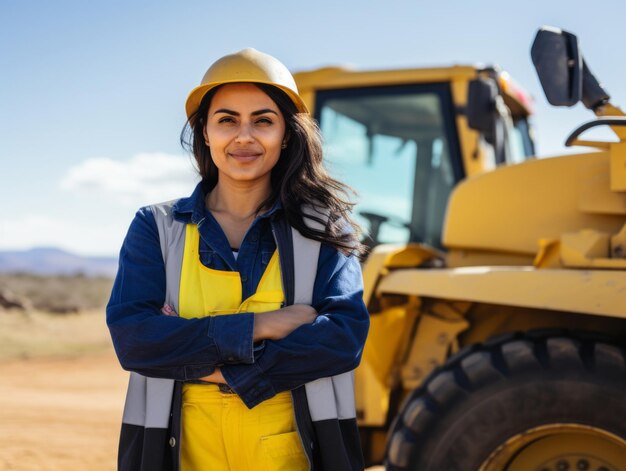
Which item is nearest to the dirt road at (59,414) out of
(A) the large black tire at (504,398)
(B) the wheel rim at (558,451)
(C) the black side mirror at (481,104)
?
(A) the large black tire at (504,398)

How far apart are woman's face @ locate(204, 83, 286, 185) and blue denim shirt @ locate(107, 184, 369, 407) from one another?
139 mm

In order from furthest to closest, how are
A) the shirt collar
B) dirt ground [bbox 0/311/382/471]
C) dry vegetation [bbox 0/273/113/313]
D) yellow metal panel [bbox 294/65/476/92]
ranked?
dry vegetation [bbox 0/273/113/313] < dirt ground [bbox 0/311/382/471] < yellow metal panel [bbox 294/65/476/92] < the shirt collar

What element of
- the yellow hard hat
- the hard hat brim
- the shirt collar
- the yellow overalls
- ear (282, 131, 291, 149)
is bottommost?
the yellow overalls

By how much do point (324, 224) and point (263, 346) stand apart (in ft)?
1.38

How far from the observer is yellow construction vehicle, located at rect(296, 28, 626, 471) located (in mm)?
3521

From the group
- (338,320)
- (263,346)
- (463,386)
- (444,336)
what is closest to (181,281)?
(263,346)

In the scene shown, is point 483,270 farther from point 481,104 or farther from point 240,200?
point 240,200

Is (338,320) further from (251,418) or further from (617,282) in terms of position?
(617,282)

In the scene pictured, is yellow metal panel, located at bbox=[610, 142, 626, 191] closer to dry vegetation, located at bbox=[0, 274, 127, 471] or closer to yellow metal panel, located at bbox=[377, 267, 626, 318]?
yellow metal panel, located at bbox=[377, 267, 626, 318]

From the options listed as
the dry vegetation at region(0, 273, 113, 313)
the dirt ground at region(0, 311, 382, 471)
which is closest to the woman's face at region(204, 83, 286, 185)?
the dirt ground at region(0, 311, 382, 471)

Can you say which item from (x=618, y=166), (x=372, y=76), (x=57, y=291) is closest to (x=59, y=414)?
(x=372, y=76)

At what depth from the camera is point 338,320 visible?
7.82 feet

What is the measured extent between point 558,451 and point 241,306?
1878 millimetres

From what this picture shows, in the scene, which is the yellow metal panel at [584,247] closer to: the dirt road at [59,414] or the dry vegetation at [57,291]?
the dirt road at [59,414]
